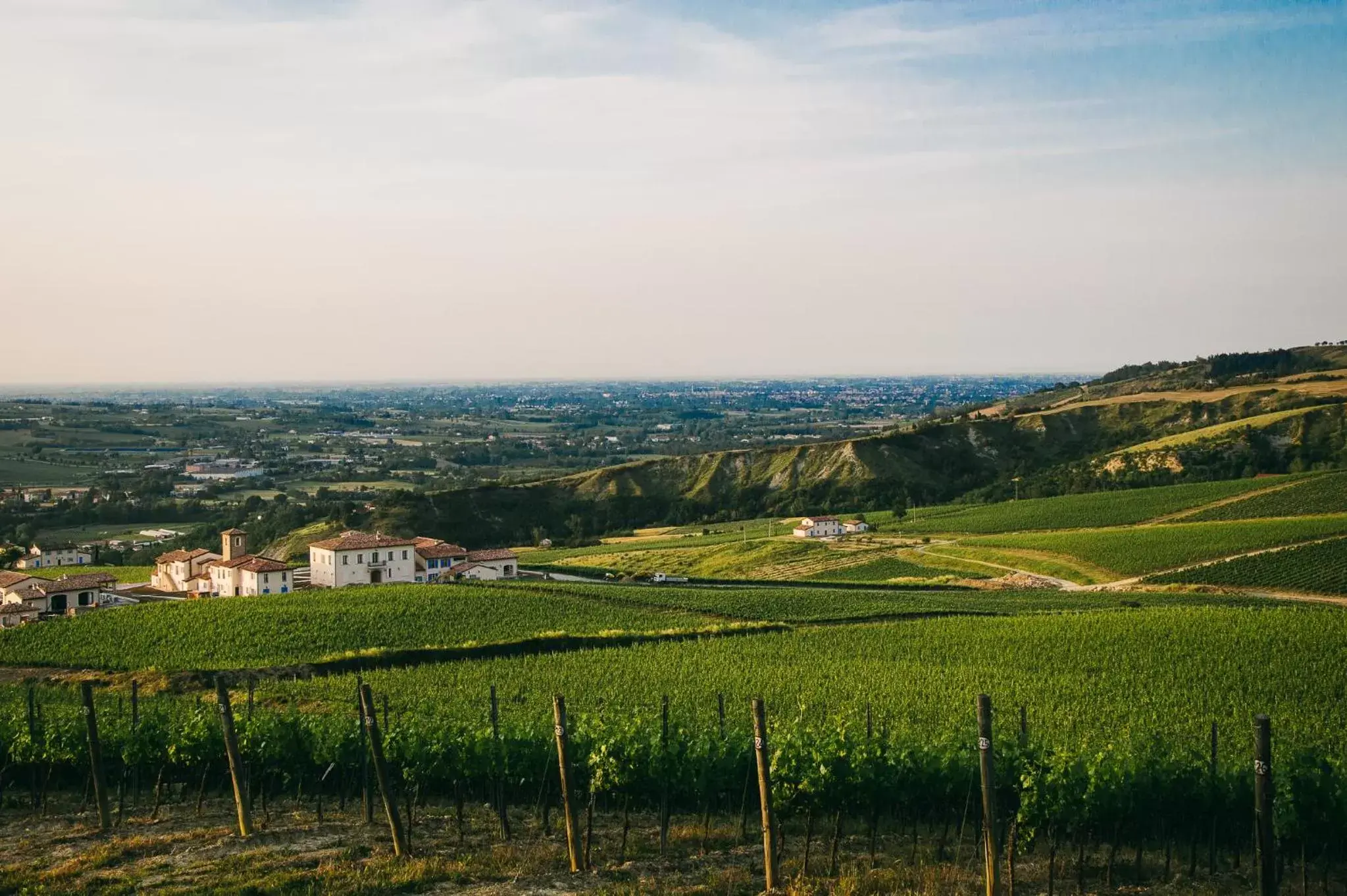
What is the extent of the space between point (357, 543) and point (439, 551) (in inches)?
286

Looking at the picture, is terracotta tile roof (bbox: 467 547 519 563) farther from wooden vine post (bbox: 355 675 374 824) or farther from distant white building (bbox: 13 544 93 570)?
wooden vine post (bbox: 355 675 374 824)

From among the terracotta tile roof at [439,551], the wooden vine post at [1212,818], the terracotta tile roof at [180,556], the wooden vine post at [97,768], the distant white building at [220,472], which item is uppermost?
the wooden vine post at [97,768]

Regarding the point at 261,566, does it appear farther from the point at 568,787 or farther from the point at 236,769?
the point at 568,787

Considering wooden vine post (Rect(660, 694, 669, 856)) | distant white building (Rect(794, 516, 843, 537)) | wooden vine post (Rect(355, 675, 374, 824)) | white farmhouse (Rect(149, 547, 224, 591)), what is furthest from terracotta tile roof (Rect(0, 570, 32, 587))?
distant white building (Rect(794, 516, 843, 537))

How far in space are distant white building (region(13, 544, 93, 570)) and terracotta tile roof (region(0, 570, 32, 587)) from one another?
24.5 meters

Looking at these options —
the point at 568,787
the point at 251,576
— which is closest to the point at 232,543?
the point at 251,576

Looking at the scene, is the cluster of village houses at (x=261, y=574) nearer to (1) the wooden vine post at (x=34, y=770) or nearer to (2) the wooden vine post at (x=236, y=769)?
(1) the wooden vine post at (x=34, y=770)

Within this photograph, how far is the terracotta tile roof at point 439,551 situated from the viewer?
73812mm

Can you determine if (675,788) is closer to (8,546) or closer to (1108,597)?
(1108,597)

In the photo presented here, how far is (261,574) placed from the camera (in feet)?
211

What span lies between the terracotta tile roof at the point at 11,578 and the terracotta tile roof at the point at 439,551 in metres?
24.2

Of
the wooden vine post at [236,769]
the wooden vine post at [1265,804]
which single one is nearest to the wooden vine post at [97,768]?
the wooden vine post at [236,769]

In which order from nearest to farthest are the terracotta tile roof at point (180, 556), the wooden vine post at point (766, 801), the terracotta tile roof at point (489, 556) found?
1. the wooden vine post at point (766, 801)
2. the terracotta tile roof at point (180, 556)
3. the terracotta tile roof at point (489, 556)

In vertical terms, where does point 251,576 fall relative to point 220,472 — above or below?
above
